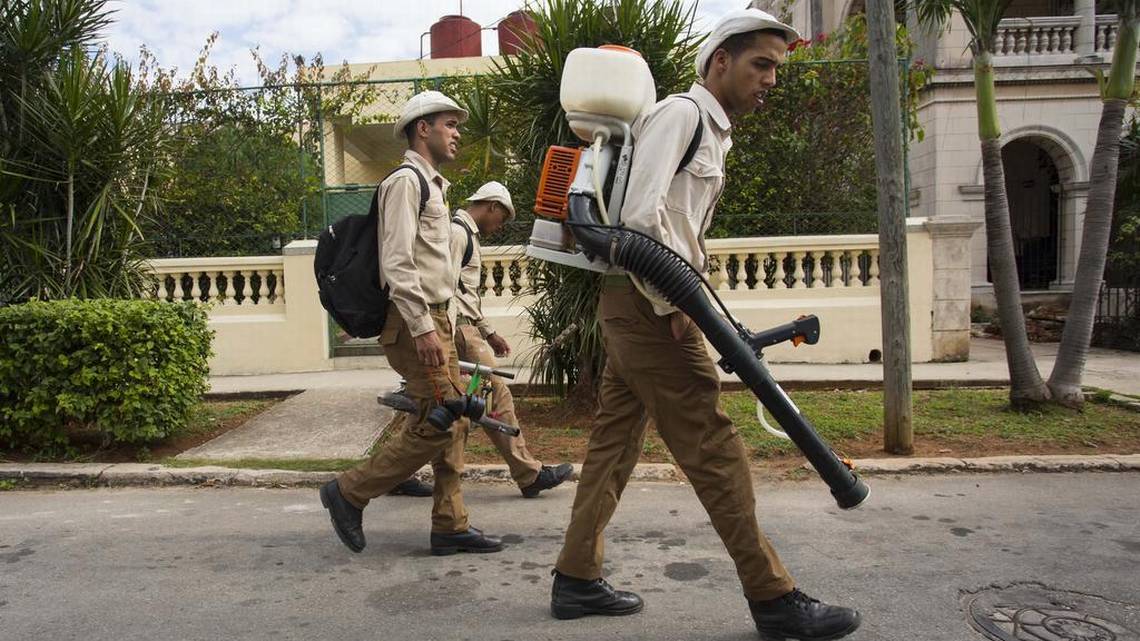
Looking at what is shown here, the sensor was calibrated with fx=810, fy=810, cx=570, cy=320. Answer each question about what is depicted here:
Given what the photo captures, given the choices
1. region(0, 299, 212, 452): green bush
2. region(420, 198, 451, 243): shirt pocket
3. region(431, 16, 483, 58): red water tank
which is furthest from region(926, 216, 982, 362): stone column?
region(431, 16, 483, 58): red water tank

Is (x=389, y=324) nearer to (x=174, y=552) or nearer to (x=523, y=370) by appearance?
(x=174, y=552)

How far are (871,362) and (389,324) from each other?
643 cm

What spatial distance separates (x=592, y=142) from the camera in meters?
2.80

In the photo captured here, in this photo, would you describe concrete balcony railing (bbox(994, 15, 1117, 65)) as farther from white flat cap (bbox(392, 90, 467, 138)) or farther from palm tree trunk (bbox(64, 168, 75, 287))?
palm tree trunk (bbox(64, 168, 75, 287))

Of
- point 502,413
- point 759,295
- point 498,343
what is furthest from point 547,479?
point 759,295

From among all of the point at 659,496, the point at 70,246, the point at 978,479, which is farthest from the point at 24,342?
the point at 978,479

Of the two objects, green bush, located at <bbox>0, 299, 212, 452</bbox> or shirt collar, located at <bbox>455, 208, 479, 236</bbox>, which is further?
green bush, located at <bbox>0, 299, 212, 452</bbox>

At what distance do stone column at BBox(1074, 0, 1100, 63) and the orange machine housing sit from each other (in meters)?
14.3

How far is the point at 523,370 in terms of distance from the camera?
322 inches

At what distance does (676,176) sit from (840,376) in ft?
18.7

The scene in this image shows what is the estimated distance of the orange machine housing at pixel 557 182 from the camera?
278cm

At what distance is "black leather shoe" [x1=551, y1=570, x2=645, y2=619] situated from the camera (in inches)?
117

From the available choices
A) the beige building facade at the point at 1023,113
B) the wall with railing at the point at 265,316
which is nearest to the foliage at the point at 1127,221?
the beige building facade at the point at 1023,113

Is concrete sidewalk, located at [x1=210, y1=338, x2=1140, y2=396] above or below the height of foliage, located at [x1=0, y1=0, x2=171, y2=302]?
below
